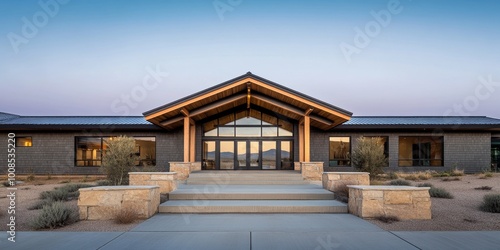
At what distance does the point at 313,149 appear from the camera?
2105 cm

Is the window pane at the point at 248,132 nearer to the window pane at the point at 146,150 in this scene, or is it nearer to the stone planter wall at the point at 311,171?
the stone planter wall at the point at 311,171

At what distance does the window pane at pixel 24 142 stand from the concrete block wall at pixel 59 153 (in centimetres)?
23

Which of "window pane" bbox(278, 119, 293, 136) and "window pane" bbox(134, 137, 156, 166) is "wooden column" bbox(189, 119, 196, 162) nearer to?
"window pane" bbox(134, 137, 156, 166)

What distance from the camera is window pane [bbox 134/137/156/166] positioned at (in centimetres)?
2094

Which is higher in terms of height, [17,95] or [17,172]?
[17,95]

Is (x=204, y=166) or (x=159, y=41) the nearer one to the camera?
(x=159, y=41)

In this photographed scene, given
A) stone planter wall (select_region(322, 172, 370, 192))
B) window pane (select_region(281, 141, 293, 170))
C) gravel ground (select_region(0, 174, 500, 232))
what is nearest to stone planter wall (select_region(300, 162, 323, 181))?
stone planter wall (select_region(322, 172, 370, 192))

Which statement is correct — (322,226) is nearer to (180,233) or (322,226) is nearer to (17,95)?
(180,233)

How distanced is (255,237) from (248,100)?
1121cm

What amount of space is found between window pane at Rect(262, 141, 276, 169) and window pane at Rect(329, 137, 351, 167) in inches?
157

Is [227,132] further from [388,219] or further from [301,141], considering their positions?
[388,219]

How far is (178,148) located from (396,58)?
13.3m

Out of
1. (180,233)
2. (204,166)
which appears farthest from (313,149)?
(180,233)

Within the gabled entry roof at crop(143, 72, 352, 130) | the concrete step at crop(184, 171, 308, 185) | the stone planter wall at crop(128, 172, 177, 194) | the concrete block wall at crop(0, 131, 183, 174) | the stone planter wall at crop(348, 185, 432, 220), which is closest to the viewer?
the stone planter wall at crop(348, 185, 432, 220)
